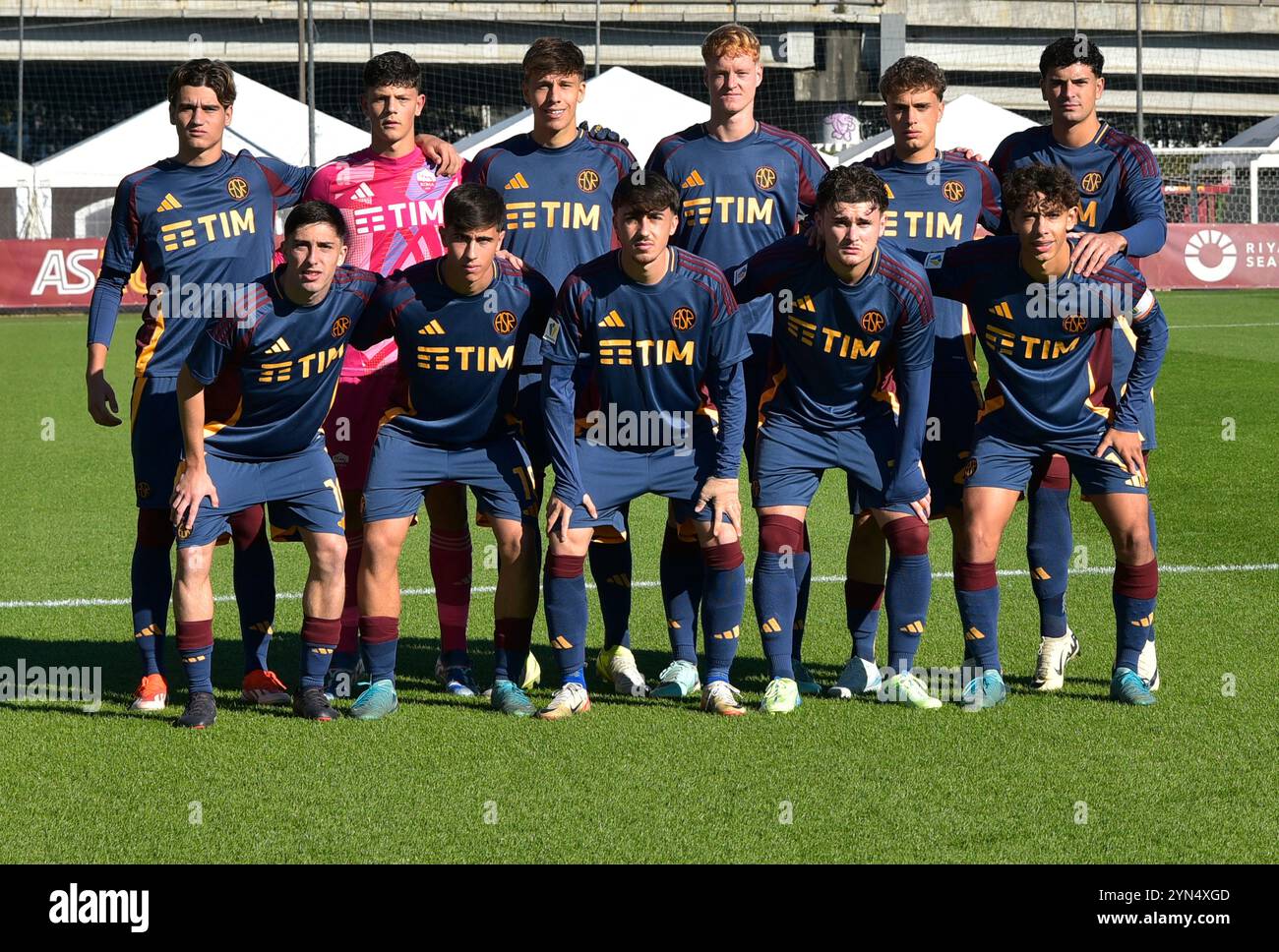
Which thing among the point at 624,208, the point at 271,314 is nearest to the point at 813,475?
the point at 624,208

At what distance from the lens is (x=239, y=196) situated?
5.54 m

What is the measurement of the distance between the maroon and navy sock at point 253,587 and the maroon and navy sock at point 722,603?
1.52m

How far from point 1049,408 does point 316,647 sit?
2559 millimetres

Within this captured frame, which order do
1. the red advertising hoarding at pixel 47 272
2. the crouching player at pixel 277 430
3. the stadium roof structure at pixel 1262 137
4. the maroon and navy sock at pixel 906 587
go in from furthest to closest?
the stadium roof structure at pixel 1262 137
the red advertising hoarding at pixel 47 272
the maroon and navy sock at pixel 906 587
the crouching player at pixel 277 430

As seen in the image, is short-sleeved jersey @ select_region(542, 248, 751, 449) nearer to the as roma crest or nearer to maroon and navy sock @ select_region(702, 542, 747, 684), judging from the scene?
the as roma crest

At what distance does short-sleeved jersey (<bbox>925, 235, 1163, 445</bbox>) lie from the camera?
5.25 m

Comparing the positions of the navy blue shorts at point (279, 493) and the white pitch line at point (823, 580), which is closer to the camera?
the navy blue shorts at point (279, 493)

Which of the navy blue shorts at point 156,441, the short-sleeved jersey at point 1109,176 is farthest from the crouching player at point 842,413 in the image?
the navy blue shorts at point 156,441

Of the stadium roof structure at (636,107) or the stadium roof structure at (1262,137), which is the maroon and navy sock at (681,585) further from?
the stadium roof structure at (1262,137)

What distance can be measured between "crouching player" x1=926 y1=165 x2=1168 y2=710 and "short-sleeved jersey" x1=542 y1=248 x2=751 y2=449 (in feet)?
2.64

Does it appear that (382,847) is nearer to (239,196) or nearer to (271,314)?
(271,314)

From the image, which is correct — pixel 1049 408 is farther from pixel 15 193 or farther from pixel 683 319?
pixel 15 193

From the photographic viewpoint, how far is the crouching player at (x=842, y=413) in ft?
16.9

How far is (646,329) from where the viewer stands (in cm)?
514
